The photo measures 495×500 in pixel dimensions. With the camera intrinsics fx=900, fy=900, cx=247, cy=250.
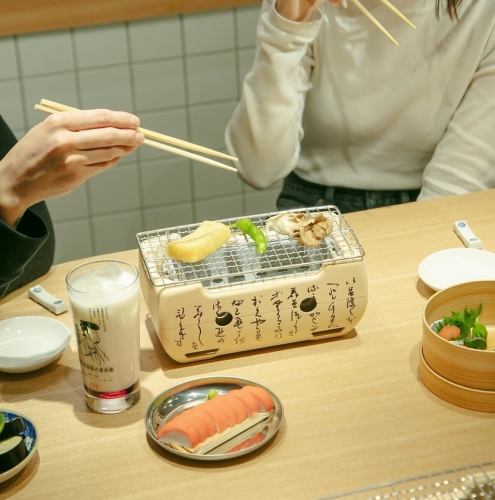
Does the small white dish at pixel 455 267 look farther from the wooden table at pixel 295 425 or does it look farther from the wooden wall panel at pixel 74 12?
the wooden wall panel at pixel 74 12

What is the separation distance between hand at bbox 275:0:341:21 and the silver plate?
1.02m

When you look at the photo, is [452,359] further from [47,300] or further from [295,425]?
[47,300]

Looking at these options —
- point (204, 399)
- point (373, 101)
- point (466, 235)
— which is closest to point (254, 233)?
point (204, 399)

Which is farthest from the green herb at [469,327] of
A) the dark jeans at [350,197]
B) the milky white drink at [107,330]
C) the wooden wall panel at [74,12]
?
the wooden wall panel at [74,12]

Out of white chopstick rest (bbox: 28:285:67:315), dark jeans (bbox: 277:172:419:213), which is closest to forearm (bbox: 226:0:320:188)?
dark jeans (bbox: 277:172:419:213)

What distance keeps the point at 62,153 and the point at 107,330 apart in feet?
0.95

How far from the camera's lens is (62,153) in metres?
1.40

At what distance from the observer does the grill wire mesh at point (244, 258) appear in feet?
4.86

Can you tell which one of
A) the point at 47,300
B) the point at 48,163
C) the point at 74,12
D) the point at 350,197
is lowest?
the point at 350,197

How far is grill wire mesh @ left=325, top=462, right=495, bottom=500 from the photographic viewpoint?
3.93 feet

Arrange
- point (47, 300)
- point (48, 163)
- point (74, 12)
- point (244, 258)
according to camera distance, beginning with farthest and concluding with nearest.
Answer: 1. point (74, 12)
2. point (47, 300)
3. point (244, 258)
4. point (48, 163)

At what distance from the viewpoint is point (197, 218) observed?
3451 mm

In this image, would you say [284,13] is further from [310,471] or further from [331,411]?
[310,471]

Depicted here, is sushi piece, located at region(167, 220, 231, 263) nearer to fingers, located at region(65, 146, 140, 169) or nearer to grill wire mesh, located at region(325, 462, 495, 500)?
fingers, located at region(65, 146, 140, 169)
